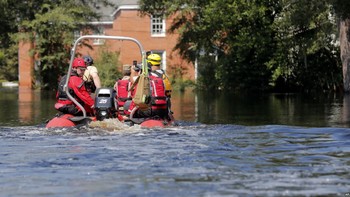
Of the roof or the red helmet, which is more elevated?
the roof

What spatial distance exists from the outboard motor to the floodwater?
1.73 ft

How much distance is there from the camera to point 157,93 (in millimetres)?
21734

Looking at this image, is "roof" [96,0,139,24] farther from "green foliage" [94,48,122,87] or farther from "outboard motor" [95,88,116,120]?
"outboard motor" [95,88,116,120]

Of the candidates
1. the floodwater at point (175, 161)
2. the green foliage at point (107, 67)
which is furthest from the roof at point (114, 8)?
the floodwater at point (175, 161)

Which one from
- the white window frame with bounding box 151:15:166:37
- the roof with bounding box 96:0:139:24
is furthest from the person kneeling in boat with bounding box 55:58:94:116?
the white window frame with bounding box 151:15:166:37

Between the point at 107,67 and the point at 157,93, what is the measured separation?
41116 mm

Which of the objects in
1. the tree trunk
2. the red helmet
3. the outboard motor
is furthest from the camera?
the tree trunk

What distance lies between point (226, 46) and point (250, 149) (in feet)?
137

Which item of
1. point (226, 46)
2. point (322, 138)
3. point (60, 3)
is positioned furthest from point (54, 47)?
point (322, 138)

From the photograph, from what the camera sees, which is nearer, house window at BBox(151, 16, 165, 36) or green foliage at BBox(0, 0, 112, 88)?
green foliage at BBox(0, 0, 112, 88)

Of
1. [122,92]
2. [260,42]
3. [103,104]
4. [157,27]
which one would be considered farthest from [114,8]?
[103,104]

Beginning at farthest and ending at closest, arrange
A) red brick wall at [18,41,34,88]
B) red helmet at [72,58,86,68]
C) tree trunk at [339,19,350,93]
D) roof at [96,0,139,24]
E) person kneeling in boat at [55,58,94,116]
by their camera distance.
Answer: red brick wall at [18,41,34,88], roof at [96,0,139,24], tree trunk at [339,19,350,93], red helmet at [72,58,86,68], person kneeling in boat at [55,58,94,116]

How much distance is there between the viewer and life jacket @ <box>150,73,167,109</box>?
21672mm

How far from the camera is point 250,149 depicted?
17.2 metres
